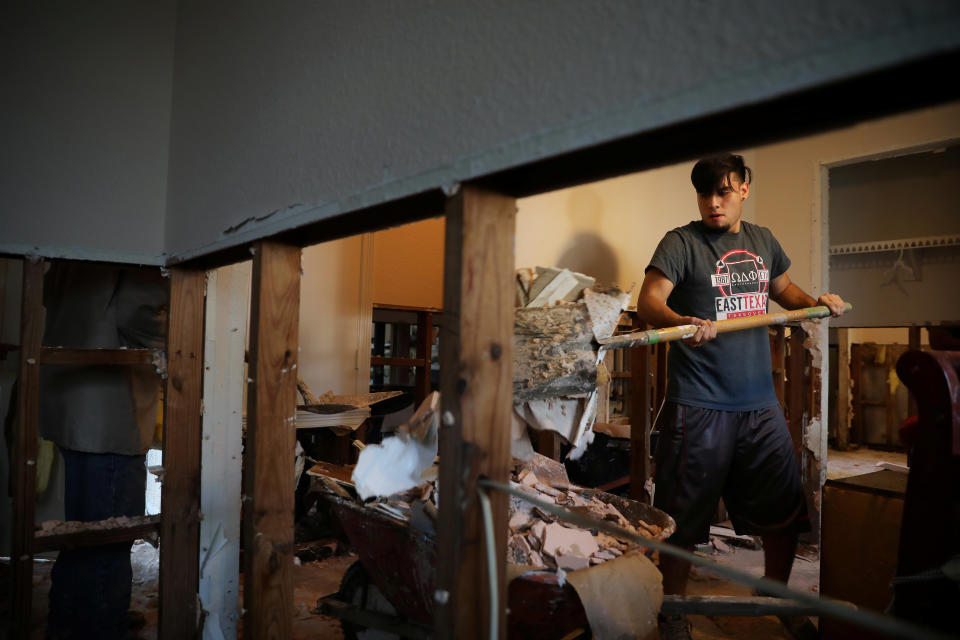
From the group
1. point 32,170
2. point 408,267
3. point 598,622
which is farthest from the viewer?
point 408,267

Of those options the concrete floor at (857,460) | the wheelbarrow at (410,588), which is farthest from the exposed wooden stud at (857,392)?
the wheelbarrow at (410,588)

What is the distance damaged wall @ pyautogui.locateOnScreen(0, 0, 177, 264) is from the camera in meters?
1.78

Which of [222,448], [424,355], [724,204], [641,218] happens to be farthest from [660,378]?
[222,448]

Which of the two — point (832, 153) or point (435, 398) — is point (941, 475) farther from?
point (832, 153)

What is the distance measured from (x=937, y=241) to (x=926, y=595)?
436 cm

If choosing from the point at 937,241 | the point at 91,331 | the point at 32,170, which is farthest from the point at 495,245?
the point at 937,241

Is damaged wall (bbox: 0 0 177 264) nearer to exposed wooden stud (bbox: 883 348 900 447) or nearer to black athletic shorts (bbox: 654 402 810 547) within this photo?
black athletic shorts (bbox: 654 402 810 547)

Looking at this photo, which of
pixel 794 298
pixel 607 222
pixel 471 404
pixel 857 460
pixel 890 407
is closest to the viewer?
pixel 471 404

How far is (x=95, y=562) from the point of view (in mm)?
2080

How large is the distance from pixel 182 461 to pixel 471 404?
1.48 meters

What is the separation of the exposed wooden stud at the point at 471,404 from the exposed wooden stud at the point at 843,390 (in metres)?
9.16

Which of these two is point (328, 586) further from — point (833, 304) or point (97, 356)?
point (833, 304)

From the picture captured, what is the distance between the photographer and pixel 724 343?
234 centimetres

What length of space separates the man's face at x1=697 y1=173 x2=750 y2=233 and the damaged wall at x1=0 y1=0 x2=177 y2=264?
2.11 meters
